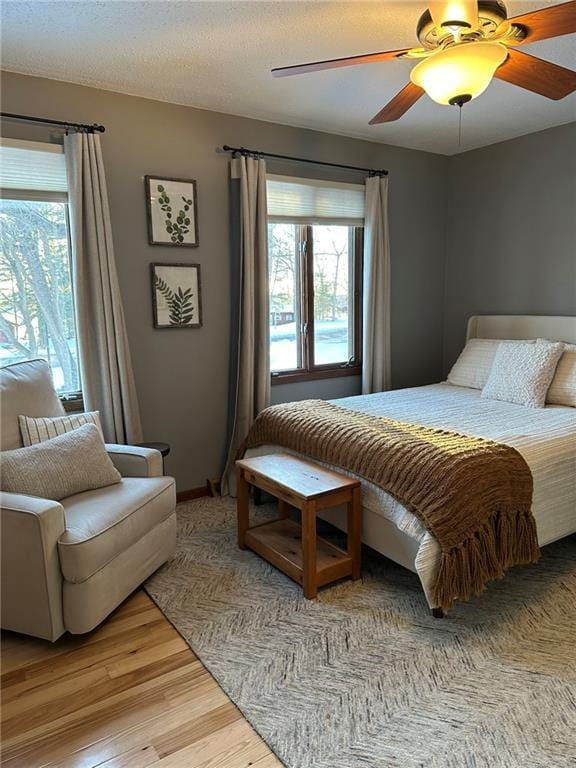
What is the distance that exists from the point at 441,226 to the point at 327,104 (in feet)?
5.90

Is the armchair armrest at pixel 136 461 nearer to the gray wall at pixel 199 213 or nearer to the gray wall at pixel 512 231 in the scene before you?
the gray wall at pixel 199 213

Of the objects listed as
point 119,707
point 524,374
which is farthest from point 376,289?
point 119,707

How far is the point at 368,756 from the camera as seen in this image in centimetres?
160

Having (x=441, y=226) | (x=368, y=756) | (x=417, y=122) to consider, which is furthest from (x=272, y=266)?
(x=368, y=756)

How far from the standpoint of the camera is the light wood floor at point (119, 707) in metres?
1.62

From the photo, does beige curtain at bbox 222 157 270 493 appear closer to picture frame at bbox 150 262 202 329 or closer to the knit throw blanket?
picture frame at bbox 150 262 202 329

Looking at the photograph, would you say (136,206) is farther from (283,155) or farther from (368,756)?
(368,756)

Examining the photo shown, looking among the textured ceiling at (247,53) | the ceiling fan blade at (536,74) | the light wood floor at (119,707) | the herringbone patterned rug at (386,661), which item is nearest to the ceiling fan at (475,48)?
the ceiling fan blade at (536,74)

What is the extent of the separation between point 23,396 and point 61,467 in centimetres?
49

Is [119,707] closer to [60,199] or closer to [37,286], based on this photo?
[37,286]

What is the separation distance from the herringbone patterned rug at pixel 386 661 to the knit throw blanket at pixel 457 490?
Answer: 0.23m

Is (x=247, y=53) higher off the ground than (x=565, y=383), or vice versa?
(x=247, y=53)

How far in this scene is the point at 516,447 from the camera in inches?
97.0

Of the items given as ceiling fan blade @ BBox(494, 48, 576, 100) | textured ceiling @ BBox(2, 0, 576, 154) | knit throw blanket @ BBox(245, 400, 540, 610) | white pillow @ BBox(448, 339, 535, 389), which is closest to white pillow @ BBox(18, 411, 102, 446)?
knit throw blanket @ BBox(245, 400, 540, 610)
